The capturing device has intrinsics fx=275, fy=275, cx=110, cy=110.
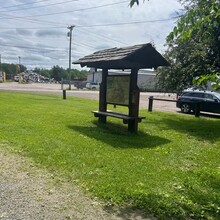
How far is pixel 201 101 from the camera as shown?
1820 cm

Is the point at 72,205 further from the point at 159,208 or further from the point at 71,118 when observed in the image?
the point at 71,118

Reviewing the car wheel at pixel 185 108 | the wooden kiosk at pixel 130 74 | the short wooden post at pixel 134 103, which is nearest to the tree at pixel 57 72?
the car wheel at pixel 185 108

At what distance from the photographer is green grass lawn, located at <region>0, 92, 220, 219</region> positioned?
12.5ft

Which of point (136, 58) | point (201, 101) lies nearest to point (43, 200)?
point (136, 58)

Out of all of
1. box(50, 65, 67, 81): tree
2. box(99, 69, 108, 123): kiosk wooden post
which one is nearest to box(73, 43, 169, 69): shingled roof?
box(99, 69, 108, 123): kiosk wooden post

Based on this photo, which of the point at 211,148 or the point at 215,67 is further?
the point at 215,67

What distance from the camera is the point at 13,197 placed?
3.70 meters

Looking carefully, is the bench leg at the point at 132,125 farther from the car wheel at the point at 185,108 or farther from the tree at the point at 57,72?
the tree at the point at 57,72

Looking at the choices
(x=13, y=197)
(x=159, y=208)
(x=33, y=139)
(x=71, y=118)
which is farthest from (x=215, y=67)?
(x=13, y=197)

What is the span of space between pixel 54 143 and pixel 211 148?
4.08 m

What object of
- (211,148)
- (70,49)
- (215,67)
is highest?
(70,49)

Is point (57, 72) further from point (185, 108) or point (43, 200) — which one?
point (43, 200)

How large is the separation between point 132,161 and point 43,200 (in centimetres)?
226

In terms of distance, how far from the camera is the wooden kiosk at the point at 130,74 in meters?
8.28
